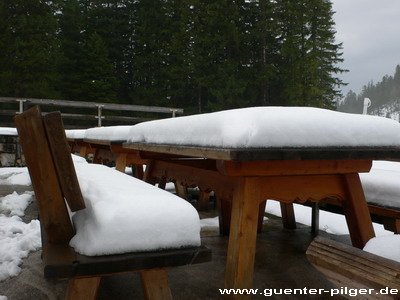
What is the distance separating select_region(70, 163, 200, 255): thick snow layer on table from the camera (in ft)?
4.17

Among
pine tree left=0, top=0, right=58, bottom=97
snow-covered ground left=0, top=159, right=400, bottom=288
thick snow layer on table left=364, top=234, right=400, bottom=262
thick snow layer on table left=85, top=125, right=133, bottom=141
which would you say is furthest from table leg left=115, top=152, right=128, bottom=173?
pine tree left=0, top=0, right=58, bottom=97

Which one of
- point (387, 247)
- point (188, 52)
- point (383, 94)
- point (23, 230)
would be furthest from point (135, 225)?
point (383, 94)

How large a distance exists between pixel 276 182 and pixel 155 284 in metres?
0.91

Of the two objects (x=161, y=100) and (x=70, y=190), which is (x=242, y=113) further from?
(x=161, y=100)

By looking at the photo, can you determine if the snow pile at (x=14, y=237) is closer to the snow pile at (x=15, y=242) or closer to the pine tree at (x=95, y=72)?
the snow pile at (x=15, y=242)

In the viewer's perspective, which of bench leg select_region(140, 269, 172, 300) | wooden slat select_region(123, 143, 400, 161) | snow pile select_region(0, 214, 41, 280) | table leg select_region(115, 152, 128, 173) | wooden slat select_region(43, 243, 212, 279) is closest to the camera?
wooden slat select_region(43, 243, 212, 279)

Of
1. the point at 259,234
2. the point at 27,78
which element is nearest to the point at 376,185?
the point at 259,234

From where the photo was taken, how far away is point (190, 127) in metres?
2.13

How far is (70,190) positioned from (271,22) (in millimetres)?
27494

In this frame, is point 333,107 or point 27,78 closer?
point 27,78

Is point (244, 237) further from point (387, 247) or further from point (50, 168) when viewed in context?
point (50, 168)

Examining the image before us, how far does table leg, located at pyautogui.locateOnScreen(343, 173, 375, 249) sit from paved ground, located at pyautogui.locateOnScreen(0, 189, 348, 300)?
1.44ft

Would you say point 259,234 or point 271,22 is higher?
point 271,22

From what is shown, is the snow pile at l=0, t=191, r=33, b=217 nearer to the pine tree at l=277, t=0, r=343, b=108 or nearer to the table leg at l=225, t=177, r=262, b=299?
the table leg at l=225, t=177, r=262, b=299
